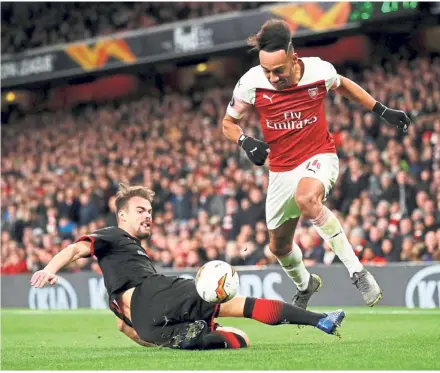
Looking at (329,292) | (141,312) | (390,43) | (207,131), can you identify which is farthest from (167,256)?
(141,312)

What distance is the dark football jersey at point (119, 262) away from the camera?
796cm

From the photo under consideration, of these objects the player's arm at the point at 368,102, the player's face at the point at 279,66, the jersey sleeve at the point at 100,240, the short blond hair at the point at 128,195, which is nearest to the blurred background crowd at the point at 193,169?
the player's arm at the point at 368,102

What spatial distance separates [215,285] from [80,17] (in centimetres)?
2222

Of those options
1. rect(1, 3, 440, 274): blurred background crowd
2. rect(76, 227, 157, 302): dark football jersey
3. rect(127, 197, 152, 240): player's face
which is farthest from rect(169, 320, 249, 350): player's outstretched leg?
rect(1, 3, 440, 274): blurred background crowd

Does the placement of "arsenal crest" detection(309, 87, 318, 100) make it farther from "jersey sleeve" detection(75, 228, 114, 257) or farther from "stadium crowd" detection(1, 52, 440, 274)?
"stadium crowd" detection(1, 52, 440, 274)

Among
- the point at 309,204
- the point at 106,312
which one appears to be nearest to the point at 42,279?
the point at 309,204

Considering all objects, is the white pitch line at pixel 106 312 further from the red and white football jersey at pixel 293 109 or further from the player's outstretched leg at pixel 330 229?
the red and white football jersey at pixel 293 109

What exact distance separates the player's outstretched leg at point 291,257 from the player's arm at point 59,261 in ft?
7.27

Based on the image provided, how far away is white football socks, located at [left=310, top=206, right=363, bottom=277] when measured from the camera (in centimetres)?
856

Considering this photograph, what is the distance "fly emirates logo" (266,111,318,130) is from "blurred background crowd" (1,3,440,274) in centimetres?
627

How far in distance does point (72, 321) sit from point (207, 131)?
9726 mm

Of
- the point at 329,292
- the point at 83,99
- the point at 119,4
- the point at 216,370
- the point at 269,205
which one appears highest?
the point at 119,4

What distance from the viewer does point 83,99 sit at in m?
31.4

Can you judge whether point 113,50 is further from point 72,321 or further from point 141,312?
point 141,312
